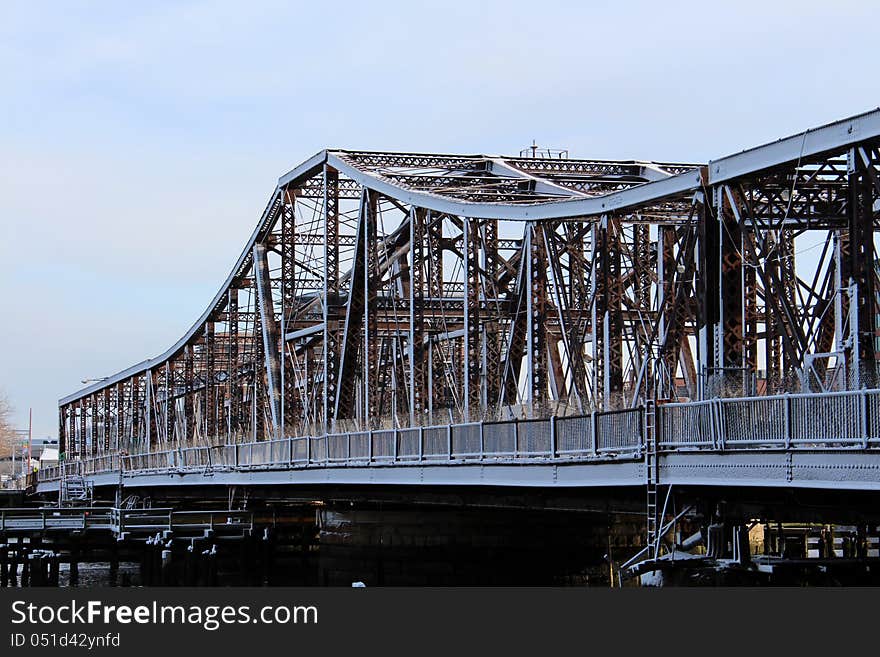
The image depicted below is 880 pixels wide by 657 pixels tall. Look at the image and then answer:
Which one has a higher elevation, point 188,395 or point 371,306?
point 371,306

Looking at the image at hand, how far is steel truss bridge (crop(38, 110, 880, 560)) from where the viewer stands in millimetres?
27219

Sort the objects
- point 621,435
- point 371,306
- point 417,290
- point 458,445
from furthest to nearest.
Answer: point 371,306 < point 417,290 < point 458,445 < point 621,435

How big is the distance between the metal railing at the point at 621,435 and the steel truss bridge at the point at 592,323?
0.05 m

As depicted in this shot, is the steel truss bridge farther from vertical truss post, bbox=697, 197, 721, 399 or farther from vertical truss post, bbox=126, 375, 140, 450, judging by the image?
vertical truss post, bbox=126, 375, 140, 450

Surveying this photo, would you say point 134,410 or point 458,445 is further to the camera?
point 134,410

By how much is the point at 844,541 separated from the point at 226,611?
46.0ft

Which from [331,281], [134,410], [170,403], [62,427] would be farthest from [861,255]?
[62,427]

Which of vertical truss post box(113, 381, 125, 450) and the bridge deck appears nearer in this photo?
the bridge deck

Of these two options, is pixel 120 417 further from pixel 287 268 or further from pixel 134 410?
pixel 287 268

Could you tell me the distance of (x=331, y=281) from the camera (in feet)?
200

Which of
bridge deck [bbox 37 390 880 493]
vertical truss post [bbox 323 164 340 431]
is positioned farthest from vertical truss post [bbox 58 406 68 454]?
bridge deck [bbox 37 390 880 493]

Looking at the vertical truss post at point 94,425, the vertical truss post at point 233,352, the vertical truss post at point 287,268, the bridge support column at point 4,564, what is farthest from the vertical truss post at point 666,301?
the vertical truss post at point 94,425

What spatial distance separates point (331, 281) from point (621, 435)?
31.3 meters

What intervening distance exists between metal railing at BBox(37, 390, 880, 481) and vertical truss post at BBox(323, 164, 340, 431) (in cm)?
690
